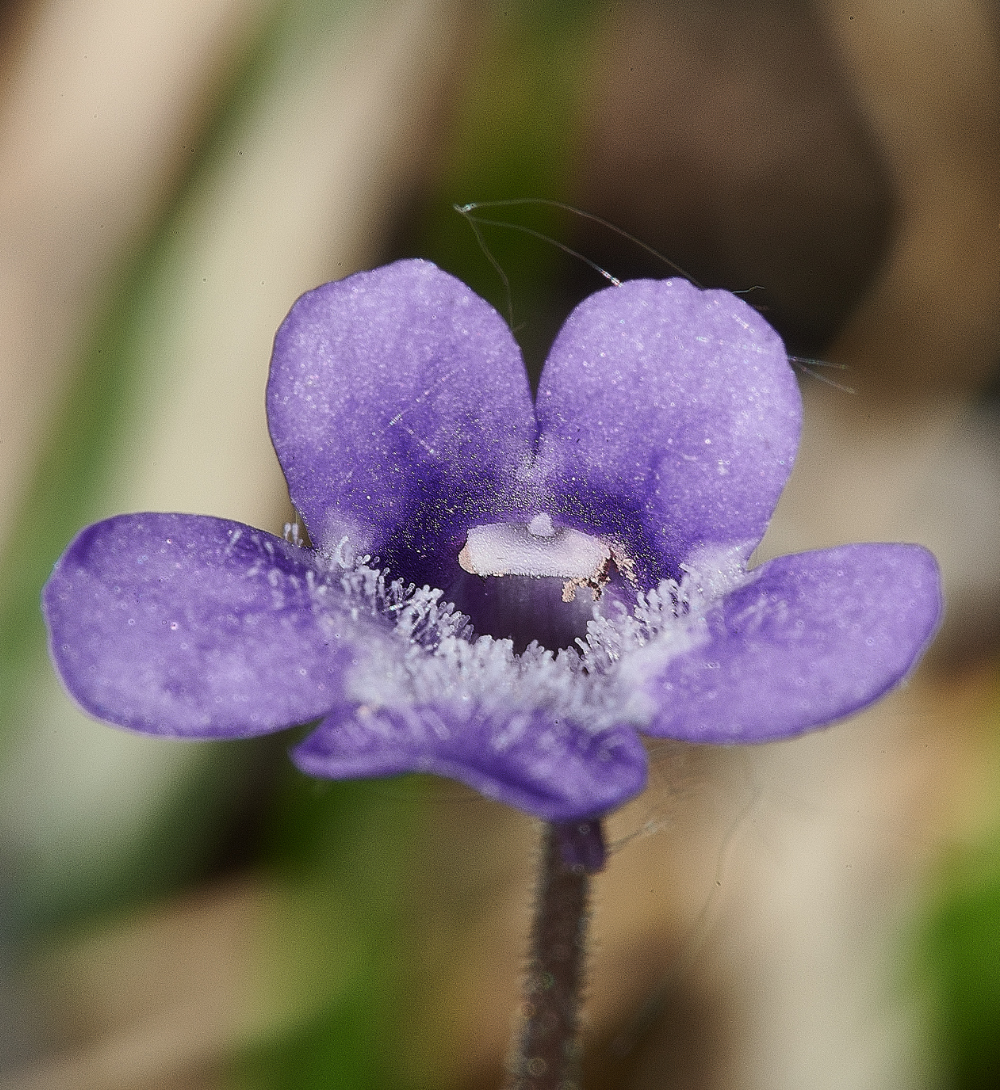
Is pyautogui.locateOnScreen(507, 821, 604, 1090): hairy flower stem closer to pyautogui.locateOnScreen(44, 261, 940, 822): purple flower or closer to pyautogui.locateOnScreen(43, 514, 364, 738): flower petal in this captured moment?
pyautogui.locateOnScreen(44, 261, 940, 822): purple flower

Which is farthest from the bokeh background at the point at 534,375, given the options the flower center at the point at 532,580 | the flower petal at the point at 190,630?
the flower petal at the point at 190,630

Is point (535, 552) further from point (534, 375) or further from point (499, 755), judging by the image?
point (534, 375)

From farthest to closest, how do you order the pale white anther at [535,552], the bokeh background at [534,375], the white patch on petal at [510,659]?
the bokeh background at [534,375]
the pale white anther at [535,552]
the white patch on petal at [510,659]

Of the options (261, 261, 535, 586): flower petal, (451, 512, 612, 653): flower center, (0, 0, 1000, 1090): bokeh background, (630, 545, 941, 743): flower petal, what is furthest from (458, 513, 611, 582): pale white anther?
(0, 0, 1000, 1090): bokeh background

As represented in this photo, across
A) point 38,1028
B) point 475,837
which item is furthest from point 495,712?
point 38,1028

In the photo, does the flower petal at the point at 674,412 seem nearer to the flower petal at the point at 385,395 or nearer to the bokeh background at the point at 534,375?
the flower petal at the point at 385,395

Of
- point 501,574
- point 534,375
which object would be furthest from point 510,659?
point 534,375

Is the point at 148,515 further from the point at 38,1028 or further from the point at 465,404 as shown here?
the point at 38,1028
